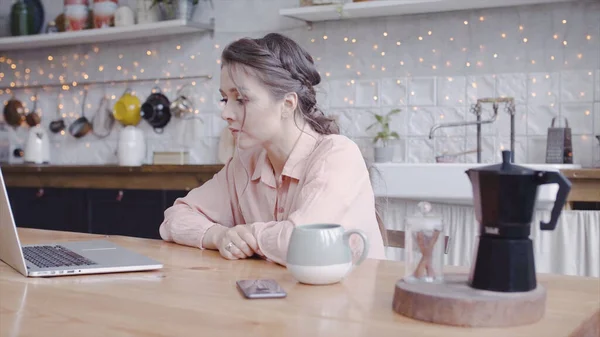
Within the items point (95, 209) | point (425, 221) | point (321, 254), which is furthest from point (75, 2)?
point (425, 221)

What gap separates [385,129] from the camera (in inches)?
152

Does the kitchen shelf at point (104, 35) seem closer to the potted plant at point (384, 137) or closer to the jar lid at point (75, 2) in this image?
the jar lid at point (75, 2)

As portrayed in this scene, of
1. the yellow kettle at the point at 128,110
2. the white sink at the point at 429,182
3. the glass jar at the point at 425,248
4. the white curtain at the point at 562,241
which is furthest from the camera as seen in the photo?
the yellow kettle at the point at 128,110

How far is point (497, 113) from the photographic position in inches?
143

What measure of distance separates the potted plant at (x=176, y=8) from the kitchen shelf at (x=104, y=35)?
7 centimetres

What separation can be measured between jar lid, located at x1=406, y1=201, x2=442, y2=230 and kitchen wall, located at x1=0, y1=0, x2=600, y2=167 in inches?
88.1

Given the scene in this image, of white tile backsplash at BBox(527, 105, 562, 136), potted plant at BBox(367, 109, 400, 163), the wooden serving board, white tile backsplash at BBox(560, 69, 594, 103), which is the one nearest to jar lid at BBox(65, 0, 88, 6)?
potted plant at BBox(367, 109, 400, 163)

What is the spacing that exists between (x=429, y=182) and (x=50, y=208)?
2335 mm

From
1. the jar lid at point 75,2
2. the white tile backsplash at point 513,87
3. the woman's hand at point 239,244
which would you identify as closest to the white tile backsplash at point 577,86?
the white tile backsplash at point 513,87

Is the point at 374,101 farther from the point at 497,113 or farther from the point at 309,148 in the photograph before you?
the point at 309,148

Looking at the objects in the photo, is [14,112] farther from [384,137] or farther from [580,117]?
[580,117]

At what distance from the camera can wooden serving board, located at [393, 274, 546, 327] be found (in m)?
1.00

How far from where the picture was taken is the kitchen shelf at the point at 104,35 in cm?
428

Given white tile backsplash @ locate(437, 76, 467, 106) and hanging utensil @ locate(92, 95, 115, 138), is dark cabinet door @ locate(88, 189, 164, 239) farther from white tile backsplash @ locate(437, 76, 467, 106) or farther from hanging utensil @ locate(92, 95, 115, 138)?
white tile backsplash @ locate(437, 76, 467, 106)
